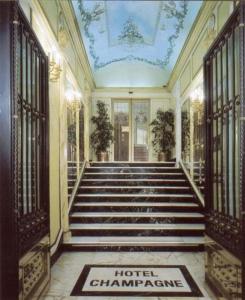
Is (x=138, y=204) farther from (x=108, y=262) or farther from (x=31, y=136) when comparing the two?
(x=31, y=136)

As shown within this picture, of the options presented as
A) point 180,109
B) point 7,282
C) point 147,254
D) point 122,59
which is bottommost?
point 147,254

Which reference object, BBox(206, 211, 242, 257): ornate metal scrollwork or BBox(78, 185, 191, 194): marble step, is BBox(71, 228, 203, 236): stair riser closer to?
BBox(78, 185, 191, 194): marble step

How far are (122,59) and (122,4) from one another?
3649 millimetres

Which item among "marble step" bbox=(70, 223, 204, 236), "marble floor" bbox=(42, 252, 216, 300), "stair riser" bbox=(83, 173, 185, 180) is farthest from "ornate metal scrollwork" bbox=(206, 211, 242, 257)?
"stair riser" bbox=(83, 173, 185, 180)

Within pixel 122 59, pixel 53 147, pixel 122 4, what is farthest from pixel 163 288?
pixel 122 59

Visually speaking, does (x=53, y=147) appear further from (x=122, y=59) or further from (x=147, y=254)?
(x=122, y=59)

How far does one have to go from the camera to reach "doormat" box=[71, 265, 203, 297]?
3.21 metres

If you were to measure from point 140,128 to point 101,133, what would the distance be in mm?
1717

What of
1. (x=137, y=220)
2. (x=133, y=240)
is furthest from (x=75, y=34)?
(x=133, y=240)

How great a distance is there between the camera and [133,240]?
4.99 m

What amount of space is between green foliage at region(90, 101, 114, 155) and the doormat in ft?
21.7

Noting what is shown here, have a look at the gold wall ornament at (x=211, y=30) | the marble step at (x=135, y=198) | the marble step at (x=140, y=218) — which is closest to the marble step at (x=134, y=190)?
the marble step at (x=135, y=198)

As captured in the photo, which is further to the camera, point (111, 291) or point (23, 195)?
point (111, 291)

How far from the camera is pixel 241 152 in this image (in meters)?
2.36
